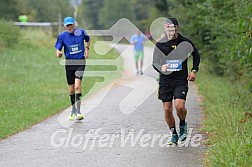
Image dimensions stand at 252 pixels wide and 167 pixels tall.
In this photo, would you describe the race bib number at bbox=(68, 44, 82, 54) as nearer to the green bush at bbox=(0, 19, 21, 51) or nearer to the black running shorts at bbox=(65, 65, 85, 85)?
the black running shorts at bbox=(65, 65, 85, 85)

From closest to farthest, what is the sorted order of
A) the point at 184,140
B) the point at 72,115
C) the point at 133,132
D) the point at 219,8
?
1. the point at 184,140
2. the point at 133,132
3. the point at 72,115
4. the point at 219,8

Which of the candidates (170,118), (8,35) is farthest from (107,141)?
(8,35)

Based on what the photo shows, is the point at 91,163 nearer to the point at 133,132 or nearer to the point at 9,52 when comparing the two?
the point at 133,132

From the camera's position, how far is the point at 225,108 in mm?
12906

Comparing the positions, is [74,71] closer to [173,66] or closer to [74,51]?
[74,51]

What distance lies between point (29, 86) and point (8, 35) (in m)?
14.6

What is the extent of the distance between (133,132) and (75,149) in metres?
1.93

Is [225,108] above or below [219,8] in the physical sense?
below

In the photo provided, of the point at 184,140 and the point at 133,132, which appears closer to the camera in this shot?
the point at 184,140

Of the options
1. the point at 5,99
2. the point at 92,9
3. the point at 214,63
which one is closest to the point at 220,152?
the point at 5,99

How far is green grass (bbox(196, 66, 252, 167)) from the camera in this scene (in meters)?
7.64

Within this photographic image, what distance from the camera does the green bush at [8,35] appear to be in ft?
105

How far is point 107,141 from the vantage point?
10148 millimetres

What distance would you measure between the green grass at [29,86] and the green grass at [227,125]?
359 centimetres
